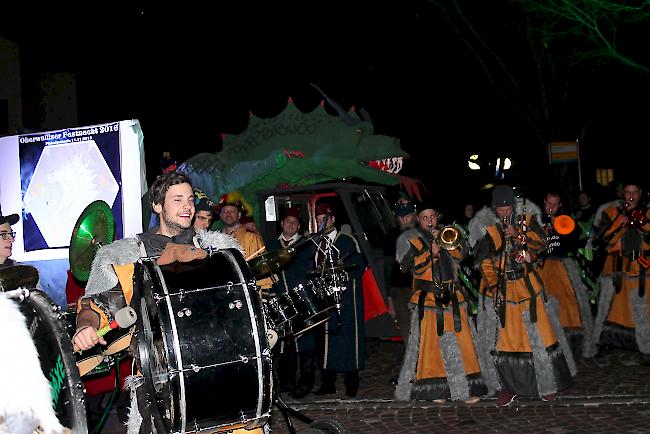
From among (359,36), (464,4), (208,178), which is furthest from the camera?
(359,36)

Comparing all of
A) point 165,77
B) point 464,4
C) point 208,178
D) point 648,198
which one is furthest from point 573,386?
point 165,77

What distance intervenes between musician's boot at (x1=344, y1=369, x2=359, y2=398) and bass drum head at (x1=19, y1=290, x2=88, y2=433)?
5.20m

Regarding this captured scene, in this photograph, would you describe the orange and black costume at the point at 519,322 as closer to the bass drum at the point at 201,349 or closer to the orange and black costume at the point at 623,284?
the orange and black costume at the point at 623,284

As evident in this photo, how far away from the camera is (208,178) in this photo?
13.4 metres

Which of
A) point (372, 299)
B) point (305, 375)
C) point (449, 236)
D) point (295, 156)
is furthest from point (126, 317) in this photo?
point (295, 156)

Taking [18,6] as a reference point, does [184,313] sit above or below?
below

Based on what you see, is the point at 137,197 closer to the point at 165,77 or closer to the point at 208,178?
the point at 208,178

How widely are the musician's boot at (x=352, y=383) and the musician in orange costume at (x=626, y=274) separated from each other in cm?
301

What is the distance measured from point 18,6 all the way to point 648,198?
9707mm

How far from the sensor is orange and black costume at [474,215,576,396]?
690 cm

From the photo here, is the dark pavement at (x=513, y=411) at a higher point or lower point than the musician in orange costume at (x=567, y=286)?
lower

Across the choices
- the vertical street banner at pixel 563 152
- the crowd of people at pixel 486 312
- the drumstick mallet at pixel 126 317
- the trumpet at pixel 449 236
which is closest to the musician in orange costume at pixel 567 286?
the crowd of people at pixel 486 312

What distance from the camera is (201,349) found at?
136 inches

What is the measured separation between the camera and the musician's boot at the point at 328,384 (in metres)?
8.16
